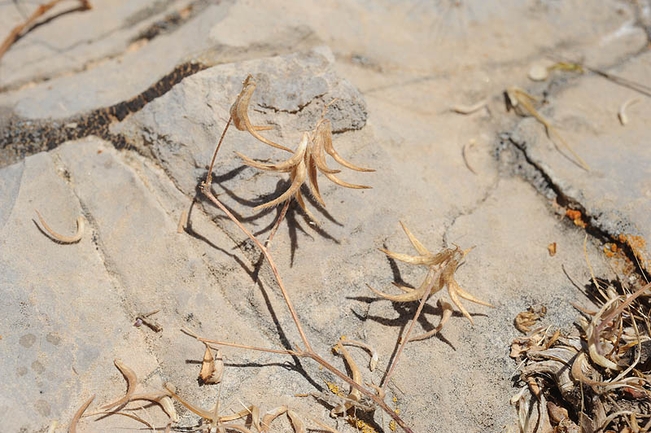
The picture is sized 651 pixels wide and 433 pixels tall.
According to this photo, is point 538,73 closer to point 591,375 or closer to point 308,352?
point 591,375

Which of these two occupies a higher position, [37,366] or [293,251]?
[293,251]

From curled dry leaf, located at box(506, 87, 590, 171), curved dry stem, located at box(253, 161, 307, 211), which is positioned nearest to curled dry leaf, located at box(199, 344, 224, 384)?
curved dry stem, located at box(253, 161, 307, 211)

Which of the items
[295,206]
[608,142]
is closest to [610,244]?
[608,142]

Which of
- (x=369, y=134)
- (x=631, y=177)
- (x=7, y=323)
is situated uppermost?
(x=369, y=134)

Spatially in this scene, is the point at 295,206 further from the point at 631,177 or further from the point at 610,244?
the point at 631,177

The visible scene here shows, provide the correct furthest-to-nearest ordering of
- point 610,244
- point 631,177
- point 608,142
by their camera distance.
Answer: point 608,142
point 631,177
point 610,244

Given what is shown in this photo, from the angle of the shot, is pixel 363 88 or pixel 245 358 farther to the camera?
pixel 363 88

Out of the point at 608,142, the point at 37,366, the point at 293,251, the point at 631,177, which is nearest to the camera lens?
the point at 37,366
